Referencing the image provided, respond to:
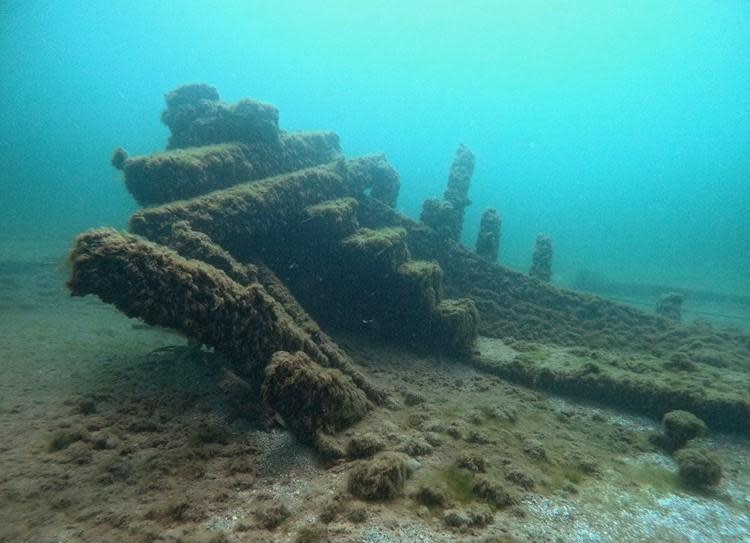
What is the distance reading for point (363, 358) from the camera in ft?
36.2

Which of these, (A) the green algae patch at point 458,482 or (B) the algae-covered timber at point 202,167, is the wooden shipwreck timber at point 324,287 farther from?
(A) the green algae patch at point 458,482

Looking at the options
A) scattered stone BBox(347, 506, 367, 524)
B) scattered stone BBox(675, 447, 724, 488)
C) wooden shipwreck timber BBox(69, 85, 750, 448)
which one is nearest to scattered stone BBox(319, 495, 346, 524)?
scattered stone BBox(347, 506, 367, 524)

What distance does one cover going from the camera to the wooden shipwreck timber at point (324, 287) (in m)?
6.67

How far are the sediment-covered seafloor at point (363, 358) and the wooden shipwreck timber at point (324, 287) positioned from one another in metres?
0.05

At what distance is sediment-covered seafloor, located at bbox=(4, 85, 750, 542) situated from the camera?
5.64 meters

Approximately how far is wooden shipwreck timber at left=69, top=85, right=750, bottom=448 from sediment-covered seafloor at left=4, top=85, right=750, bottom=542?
5cm

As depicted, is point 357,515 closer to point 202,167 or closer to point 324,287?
point 324,287

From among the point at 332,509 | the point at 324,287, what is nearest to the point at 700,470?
the point at 332,509

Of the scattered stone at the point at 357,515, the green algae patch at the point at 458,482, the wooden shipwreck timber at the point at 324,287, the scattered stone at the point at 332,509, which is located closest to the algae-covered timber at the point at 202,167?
the wooden shipwreck timber at the point at 324,287

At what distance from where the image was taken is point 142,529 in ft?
15.4

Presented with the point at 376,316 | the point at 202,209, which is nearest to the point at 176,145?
the point at 202,209

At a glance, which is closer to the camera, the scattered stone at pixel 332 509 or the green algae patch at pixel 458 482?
the scattered stone at pixel 332 509

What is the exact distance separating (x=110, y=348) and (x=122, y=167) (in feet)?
16.0

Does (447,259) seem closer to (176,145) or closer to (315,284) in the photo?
(315,284)
